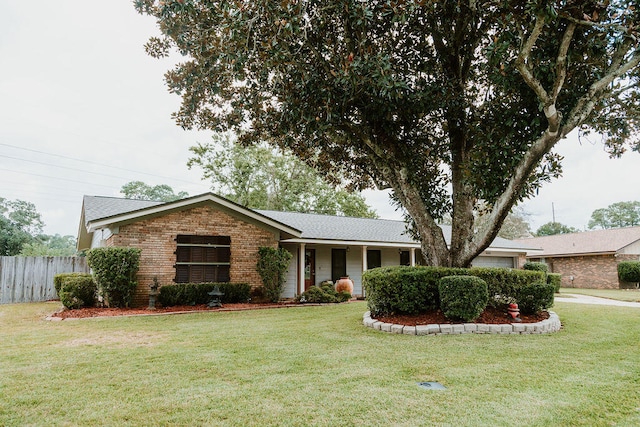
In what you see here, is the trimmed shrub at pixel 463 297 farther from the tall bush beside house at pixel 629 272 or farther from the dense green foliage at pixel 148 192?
the dense green foliage at pixel 148 192

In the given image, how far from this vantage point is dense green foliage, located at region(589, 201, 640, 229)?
53.9 meters

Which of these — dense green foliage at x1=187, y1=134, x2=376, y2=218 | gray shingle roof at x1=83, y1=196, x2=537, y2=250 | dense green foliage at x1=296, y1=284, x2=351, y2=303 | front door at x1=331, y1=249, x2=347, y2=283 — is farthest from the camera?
dense green foliage at x1=187, y1=134, x2=376, y2=218

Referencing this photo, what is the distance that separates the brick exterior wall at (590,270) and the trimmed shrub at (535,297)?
61.6ft

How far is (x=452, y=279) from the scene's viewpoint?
287 inches

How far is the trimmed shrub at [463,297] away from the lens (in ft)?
23.4

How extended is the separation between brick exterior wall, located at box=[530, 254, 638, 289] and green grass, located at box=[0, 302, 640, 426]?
62.0 feet

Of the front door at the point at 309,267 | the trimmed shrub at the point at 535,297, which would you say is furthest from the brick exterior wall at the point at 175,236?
the trimmed shrub at the point at 535,297

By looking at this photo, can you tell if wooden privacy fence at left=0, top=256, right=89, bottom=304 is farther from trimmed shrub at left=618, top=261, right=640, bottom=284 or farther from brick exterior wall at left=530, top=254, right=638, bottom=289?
brick exterior wall at left=530, top=254, right=638, bottom=289

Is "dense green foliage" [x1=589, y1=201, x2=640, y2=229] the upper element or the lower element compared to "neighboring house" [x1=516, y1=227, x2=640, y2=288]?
upper

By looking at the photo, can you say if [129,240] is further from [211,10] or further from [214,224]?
[211,10]

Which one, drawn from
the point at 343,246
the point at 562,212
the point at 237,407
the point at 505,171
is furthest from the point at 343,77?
the point at 562,212

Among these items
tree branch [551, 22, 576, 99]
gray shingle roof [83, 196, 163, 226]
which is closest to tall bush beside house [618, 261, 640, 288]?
tree branch [551, 22, 576, 99]

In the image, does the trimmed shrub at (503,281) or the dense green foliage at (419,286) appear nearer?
the dense green foliage at (419,286)

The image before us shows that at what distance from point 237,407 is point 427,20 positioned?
831 cm
